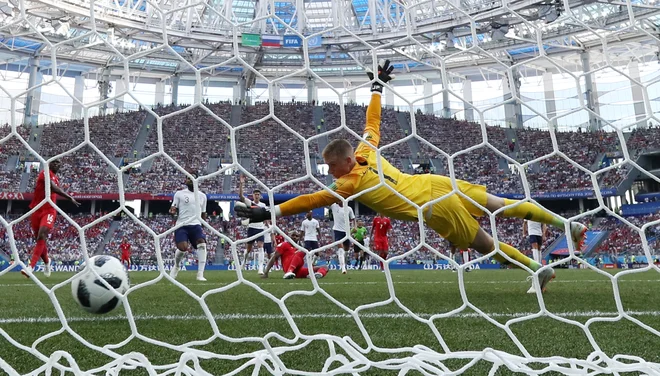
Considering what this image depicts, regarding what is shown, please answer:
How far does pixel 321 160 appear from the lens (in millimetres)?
20016

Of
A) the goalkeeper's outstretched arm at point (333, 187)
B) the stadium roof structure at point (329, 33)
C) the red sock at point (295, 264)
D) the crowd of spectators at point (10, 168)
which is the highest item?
the stadium roof structure at point (329, 33)

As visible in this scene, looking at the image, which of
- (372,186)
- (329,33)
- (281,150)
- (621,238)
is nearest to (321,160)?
(281,150)

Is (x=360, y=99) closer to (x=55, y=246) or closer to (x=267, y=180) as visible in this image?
(x=267, y=180)

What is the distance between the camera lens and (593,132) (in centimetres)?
2066

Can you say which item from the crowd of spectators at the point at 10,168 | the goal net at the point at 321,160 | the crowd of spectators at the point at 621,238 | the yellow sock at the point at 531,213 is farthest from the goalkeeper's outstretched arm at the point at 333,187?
the crowd of spectators at the point at 10,168

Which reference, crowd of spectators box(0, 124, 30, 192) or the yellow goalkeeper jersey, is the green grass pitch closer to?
the yellow goalkeeper jersey

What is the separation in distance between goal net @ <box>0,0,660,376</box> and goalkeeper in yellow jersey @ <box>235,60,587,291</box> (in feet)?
1.73

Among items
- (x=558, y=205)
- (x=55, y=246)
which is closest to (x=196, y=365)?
(x=55, y=246)

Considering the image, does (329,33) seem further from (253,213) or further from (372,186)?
(253,213)

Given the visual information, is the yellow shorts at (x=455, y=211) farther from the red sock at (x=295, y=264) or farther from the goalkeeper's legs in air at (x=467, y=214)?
the red sock at (x=295, y=264)

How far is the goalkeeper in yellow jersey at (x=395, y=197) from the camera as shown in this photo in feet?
9.84

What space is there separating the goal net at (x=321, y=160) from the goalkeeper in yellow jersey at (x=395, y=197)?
528 millimetres

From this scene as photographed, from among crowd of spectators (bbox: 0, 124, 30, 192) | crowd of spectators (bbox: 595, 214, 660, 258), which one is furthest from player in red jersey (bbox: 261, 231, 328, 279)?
crowd of spectators (bbox: 0, 124, 30, 192)

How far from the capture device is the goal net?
2277 mm
